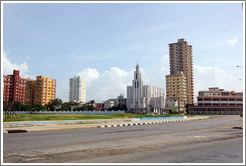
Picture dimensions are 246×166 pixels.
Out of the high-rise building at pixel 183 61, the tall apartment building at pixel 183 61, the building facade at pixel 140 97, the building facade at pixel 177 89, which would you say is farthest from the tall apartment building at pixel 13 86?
the high-rise building at pixel 183 61

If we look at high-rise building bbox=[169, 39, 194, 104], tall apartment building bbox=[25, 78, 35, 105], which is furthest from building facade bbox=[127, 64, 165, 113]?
tall apartment building bbox=[25, 78, 35, 105]

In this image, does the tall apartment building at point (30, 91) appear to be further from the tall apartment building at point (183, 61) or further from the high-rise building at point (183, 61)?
the high-rise building at point (183, 61)

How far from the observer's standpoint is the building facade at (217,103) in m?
122

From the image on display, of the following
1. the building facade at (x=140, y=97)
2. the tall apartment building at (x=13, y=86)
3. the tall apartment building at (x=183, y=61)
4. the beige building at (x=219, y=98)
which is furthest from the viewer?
the building facade at (x=140, y=97)

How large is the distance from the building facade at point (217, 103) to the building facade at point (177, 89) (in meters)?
20.4

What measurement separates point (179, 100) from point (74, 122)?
12593cm

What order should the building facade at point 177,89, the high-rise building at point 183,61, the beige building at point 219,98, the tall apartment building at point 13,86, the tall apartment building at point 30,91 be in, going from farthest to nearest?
the tall apartment building at point 30,91 → the high-rise building at point 183,61 → the tall apartment building at point 13,86 → the building facade at point 177,89 → the beige building at point 219,98

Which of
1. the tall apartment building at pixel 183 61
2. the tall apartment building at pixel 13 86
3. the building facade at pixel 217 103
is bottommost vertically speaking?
the building facade at pixel 217 103

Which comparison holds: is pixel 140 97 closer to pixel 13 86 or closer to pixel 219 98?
pixel 219 98

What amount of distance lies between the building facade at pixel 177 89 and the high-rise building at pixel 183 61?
9125mm

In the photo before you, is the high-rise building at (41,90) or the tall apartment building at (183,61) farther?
the high-rise building at (41,90)

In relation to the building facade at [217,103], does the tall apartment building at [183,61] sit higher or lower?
higher

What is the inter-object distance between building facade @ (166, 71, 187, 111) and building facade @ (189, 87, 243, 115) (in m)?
20.4

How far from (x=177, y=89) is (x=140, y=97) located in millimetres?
31581
